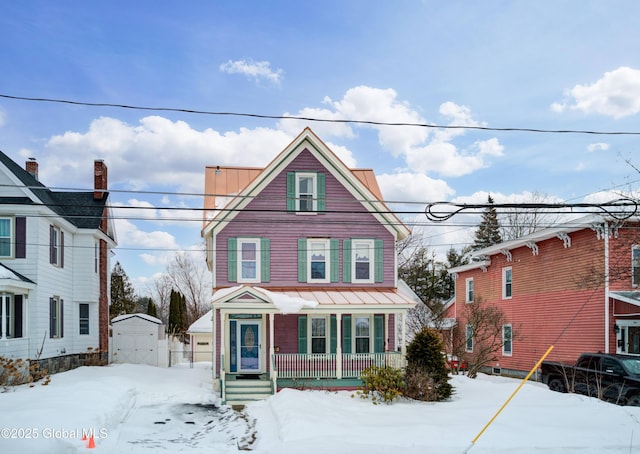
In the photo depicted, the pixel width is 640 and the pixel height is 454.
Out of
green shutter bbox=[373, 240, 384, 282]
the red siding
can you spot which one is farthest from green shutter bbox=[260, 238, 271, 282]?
the red siding

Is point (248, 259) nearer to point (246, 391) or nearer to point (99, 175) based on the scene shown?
point (246, 391)

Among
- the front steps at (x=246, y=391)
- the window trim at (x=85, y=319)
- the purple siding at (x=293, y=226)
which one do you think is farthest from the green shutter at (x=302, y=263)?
the window trim at (x=85, y=319)

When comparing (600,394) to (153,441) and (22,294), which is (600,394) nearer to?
(153,441)

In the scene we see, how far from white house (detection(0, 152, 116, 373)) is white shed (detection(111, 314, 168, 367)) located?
66cm

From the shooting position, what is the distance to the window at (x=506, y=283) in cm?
3147

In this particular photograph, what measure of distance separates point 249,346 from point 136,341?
979cm

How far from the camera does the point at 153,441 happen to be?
13492 mm

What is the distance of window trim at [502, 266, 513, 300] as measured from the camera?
31.2 m

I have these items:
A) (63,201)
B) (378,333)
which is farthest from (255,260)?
(63,201)

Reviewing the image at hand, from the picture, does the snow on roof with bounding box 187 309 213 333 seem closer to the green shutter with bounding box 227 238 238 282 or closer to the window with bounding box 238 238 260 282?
the window with bounding box 238 238 260 282

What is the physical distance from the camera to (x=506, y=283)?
31.8 metres

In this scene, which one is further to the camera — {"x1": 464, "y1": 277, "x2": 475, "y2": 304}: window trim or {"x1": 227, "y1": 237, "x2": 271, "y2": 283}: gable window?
{"x1": 464, "y1": 277, "x2": 475, "y2": 304}: window trim

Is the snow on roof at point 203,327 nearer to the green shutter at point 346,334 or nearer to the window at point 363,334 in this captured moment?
the green shutter at point 346,334

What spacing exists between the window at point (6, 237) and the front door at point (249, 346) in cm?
868
